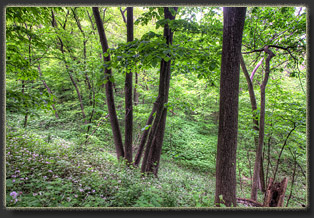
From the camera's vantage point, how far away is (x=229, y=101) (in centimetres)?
213

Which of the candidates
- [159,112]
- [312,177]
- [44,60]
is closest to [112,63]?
[159,112]

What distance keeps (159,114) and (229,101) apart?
63.5 inches

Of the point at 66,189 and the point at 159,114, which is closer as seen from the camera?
the point at 66,189

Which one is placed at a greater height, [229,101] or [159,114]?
[229,101]

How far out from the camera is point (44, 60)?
20.3 ft

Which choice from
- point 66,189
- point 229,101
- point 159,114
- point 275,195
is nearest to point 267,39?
point 229,101

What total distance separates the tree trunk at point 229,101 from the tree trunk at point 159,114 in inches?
48.1

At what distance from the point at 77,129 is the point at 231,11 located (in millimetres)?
8160

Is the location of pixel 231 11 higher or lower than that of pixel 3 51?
higher

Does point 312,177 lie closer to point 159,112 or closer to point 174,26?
point 159,112

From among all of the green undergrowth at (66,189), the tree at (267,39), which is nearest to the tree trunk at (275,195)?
the green undergrowth at (66,189)

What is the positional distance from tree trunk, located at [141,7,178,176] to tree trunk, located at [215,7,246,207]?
122 centimetres

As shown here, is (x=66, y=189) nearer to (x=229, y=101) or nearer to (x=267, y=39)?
(x=229, y=101)

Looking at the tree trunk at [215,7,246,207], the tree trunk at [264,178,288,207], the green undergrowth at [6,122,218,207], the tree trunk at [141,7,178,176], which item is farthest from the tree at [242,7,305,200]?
the green undergrowth at [6,122,218,207]
